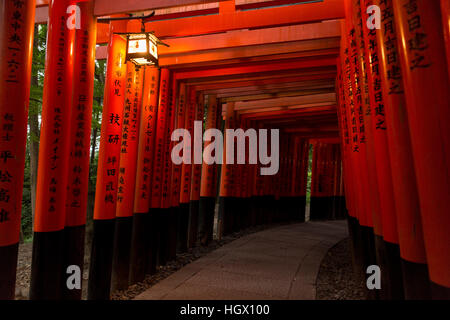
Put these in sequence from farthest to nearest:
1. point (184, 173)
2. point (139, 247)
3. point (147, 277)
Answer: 1. point (184, 173)
2. point (147, 277)
3. point (139, 247)

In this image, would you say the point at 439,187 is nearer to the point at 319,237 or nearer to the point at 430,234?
the point at 430,234

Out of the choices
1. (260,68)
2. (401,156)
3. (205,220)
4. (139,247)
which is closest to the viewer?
(401,156)

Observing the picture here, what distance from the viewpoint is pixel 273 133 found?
12828 millimetres

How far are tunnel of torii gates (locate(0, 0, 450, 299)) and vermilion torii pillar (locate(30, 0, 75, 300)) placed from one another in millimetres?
13

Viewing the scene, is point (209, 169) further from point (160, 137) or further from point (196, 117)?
point (160, 137)

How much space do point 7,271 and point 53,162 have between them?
49.6 inches

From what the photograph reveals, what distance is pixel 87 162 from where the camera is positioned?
399cm

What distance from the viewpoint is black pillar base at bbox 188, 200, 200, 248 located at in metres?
8.31

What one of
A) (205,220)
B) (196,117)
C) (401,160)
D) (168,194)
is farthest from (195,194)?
(401,160)

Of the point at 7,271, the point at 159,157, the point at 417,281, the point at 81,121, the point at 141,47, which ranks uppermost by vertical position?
the point at 141,47

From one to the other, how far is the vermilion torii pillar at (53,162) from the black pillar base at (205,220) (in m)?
5.33

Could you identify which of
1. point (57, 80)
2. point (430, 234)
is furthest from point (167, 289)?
point (430, 234)

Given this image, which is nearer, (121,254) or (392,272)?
(392,272)

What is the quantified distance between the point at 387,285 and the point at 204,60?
16.5 ft
